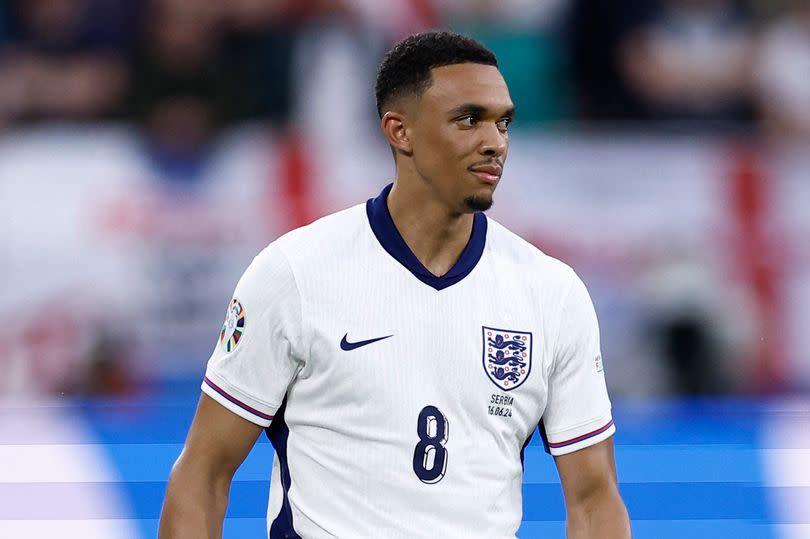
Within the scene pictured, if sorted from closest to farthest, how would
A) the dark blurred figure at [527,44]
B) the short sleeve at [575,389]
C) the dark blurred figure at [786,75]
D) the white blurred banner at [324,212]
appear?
the short sleeve at [575,389]
the white blurred banner at [324,212]
the dark blurred figure at [786,75]
the dark blurred figure at [527,44]

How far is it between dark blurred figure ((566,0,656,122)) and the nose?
4672 millimetres

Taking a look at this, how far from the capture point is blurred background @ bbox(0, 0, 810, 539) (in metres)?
6.64

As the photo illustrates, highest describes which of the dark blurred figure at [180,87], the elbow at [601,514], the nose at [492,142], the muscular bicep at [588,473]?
the dark blurred figure at [180,87]

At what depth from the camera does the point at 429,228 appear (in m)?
2.65

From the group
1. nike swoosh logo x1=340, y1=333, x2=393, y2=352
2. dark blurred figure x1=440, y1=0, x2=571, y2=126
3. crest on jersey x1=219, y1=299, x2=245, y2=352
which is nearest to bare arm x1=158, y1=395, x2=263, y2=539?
crest on jersey x1=219, y1=299, x2=245, y2=352

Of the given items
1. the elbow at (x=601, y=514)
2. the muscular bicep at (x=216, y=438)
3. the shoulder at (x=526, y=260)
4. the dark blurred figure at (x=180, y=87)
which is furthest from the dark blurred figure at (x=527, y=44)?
the muscular bicep at (x=216, y=438)

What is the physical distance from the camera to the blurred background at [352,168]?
664cm

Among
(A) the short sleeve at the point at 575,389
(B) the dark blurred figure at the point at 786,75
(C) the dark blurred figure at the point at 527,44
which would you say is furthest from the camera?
(C) the dark blurred figure at the point at 527,44

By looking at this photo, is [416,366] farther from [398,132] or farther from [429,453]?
[398,132]

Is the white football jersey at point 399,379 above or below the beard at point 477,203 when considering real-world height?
below

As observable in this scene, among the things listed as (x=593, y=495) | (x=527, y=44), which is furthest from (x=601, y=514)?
(x=527, y=44)

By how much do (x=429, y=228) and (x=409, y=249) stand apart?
0.06 m

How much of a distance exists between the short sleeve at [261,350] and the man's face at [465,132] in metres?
0.35

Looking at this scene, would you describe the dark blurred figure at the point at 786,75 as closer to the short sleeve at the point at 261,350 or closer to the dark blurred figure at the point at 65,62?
the dark blurred figure at the point at 65,62
